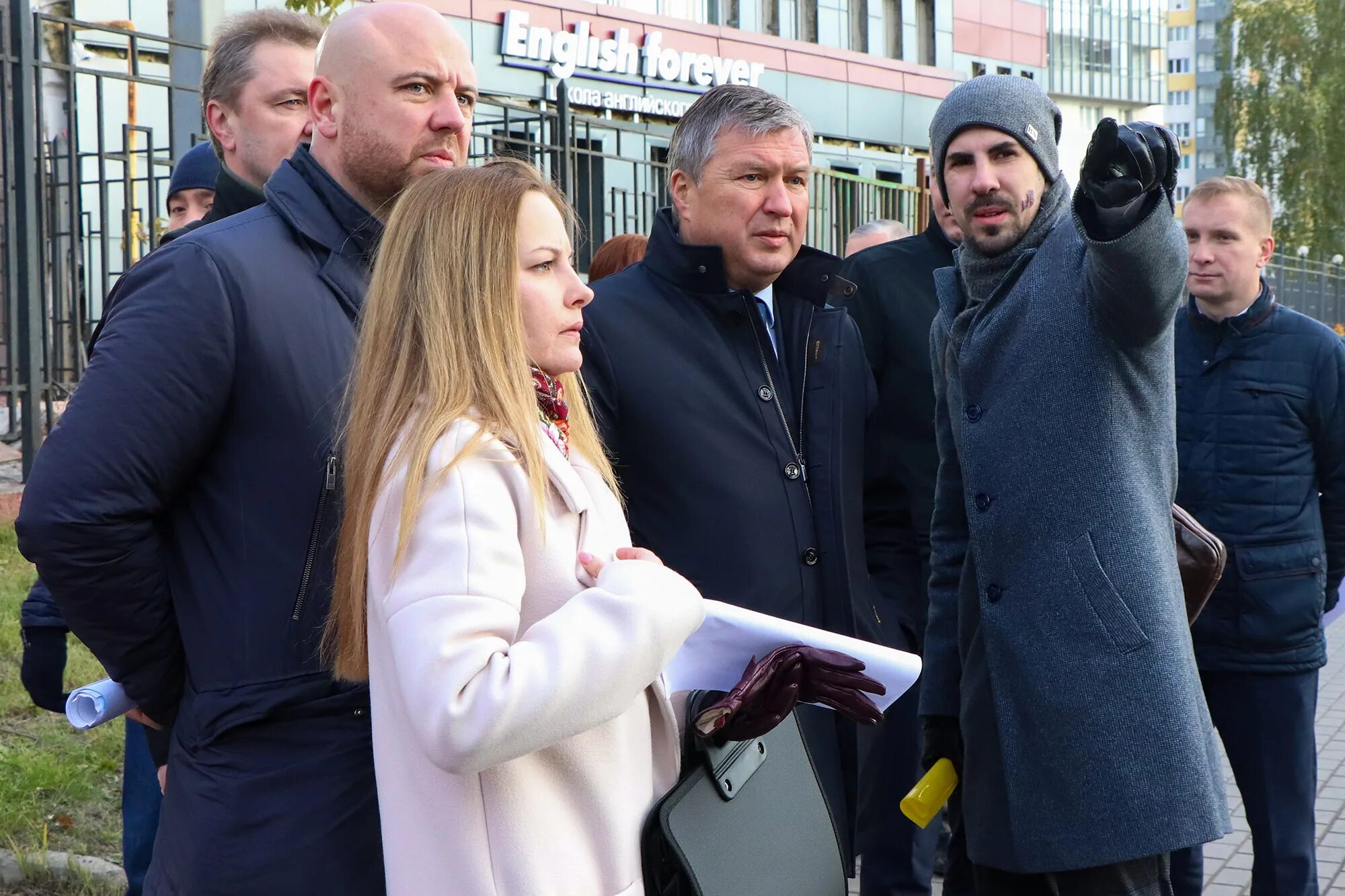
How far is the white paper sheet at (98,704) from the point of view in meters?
2.33

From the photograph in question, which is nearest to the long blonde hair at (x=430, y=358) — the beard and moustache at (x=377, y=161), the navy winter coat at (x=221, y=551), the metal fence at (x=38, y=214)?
the navy winter coat at (x=221, y=551)

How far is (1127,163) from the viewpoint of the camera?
2.54 metres

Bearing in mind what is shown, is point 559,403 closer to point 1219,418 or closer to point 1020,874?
point 1020,874

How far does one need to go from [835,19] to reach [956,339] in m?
25.1

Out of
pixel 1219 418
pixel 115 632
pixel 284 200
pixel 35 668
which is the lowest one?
pixel 35 668

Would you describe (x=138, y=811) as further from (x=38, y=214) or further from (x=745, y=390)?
(x=38, y=214)

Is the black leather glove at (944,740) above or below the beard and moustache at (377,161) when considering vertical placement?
below

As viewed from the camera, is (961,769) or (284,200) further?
(961,769)

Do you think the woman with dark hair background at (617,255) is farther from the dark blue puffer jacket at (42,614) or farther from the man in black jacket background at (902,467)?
the dark blue puffer jacket at (42,614)

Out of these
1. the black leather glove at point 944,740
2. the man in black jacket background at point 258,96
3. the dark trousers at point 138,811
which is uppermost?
the man in black jacket background at point 258,96

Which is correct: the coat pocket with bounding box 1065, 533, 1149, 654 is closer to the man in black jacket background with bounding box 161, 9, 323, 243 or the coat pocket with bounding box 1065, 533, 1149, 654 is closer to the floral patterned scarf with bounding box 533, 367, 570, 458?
the floral patterned scarf with bounding box 533, 367, 570, 458

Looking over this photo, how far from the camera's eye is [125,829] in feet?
12.0

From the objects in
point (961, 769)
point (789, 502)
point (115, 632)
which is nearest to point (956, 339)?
point (789, 502)

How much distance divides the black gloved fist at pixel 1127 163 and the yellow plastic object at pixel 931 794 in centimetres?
123
